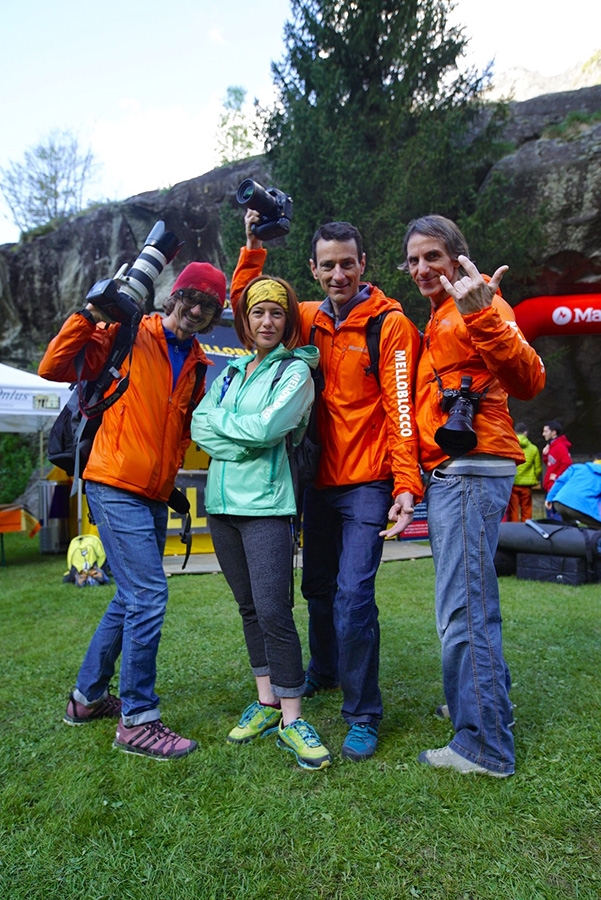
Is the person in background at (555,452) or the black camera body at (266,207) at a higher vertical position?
the black camera body at (266,207)

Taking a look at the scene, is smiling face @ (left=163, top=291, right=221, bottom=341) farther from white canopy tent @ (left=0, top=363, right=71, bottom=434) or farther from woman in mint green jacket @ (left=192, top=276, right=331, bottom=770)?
white canopy tent @ (left=0, top=363, right=71, bottom=434)

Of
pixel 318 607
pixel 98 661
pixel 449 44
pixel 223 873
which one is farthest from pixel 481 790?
pixel 449 44

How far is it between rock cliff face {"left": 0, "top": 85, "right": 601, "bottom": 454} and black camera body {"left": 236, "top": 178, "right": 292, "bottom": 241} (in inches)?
467

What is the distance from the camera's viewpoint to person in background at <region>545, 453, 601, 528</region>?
24.5ft

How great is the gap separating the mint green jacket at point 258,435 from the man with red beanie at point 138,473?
24 centimetres

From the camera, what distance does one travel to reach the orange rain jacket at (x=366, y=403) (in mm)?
2689

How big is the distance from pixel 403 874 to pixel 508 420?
1.55m

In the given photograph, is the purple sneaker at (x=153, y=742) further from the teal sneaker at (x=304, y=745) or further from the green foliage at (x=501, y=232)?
the green foliage at (x=501, y=232)

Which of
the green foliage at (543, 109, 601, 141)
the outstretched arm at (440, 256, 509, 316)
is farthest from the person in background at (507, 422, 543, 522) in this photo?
the outstretched arm at (440, 256, 509, 316)

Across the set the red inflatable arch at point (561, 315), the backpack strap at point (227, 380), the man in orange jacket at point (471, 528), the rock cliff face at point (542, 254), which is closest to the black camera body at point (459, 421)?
the man in orange jacket at point (471, 528)

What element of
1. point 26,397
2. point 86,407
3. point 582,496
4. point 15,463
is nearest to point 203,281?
point 86,407

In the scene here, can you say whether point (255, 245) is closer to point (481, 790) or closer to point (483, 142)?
point (481, 790)

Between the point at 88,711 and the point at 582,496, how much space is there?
20.1ft

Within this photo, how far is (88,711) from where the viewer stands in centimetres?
311
